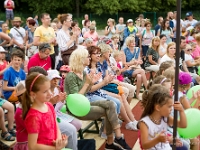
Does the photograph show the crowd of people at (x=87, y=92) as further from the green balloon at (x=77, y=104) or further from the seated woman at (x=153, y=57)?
the green balloon at (x=77, y=104)

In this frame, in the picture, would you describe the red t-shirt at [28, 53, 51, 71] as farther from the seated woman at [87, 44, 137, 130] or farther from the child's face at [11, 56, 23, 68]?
the seated woman at [87, 44, 137, 130]

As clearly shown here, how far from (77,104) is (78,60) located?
807 millimetres

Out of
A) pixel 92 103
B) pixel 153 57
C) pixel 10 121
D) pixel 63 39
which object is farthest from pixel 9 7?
pixel 92 103

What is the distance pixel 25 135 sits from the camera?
11.1ft

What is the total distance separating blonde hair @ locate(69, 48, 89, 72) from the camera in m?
4.54

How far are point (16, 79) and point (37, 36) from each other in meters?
2.38

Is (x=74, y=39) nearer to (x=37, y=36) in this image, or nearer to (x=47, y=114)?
(x=37, y=36)

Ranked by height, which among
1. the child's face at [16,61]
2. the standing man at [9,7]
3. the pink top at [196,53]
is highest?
the standing man at [9,7]

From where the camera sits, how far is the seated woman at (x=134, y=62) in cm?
729

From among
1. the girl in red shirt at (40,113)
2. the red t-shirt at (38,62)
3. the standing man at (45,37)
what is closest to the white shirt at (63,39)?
the standing man at (45,37)

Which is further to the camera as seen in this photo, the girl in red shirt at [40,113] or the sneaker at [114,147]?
the sneaker at [114,147]

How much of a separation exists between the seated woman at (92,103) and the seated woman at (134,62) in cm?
277

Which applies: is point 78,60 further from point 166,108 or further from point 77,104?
point 166,108

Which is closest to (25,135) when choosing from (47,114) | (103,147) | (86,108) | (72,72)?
(47,114)
